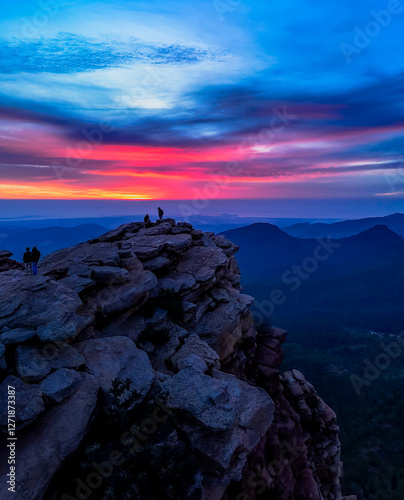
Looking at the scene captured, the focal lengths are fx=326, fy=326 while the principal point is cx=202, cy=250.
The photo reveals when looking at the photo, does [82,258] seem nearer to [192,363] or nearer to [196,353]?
[196,353]

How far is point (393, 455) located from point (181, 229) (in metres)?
96.9

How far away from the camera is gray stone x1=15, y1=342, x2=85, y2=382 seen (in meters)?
16.5

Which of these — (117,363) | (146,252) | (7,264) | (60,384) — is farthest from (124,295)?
(7,264)

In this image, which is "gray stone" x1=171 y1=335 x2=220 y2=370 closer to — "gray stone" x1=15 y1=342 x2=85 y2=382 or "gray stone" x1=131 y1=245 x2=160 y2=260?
"gray stone" x1=15 y1=342 x2=85 y2=382

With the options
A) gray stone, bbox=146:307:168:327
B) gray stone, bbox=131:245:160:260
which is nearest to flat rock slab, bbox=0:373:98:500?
gray stone, bbox=146:307:168:327

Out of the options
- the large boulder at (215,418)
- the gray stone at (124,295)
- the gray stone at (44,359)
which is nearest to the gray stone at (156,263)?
the gray stone at (124,295)

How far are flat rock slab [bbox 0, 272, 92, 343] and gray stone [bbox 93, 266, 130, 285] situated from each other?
5.07 metres

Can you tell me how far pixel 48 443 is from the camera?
48.0 ft

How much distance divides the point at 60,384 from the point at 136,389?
4.01 metres

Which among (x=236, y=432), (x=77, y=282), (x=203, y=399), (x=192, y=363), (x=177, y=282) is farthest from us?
(x=177, y=282)

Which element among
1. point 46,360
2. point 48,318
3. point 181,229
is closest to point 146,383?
point 46,360

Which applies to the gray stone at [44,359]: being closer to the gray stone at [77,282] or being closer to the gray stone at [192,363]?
the gray stone at [77,282]

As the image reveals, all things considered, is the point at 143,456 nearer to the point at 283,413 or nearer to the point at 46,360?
the point at 46,360

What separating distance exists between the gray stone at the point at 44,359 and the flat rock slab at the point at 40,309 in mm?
711
